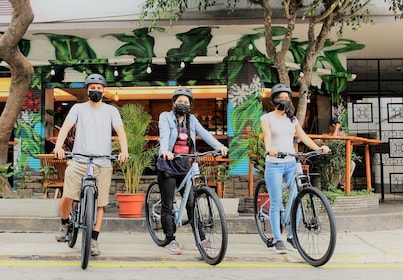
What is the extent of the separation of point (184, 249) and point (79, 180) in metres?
1.47

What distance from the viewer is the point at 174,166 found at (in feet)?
18.8

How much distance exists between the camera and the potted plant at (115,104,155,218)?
24.5ft

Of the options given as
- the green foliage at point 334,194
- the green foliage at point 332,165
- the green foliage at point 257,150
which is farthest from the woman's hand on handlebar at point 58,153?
the green foliage at point 332,165

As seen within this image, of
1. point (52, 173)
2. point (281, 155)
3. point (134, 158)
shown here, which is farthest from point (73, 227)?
point (52, 173)

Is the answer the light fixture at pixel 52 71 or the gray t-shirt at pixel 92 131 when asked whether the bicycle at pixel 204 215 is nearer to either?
the gray t-shirt at pixel 92 131

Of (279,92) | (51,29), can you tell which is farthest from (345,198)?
(51,29)

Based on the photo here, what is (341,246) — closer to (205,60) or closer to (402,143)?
(205,60)

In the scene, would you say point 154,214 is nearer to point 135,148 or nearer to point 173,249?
point 173,249

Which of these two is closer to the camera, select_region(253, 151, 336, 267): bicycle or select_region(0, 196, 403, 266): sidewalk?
select_region(253, 151, 336, 267): bicycle

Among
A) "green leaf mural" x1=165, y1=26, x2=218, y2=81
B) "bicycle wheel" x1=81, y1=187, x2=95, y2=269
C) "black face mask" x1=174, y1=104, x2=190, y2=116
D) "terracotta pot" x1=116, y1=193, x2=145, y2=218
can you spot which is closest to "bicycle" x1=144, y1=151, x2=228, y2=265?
"black face mask" x1=174, y1=104, x2=190, y2=116

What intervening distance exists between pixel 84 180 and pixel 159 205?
4.30ft

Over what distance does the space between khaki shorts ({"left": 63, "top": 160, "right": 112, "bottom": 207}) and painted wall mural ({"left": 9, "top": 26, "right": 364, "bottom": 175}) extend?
5473mm

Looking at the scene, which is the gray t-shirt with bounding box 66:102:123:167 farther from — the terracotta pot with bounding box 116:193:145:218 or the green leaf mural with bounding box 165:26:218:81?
the green leaf mural with bounding box 165:26:218:81

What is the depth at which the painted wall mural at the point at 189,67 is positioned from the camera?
11031 millimetres
